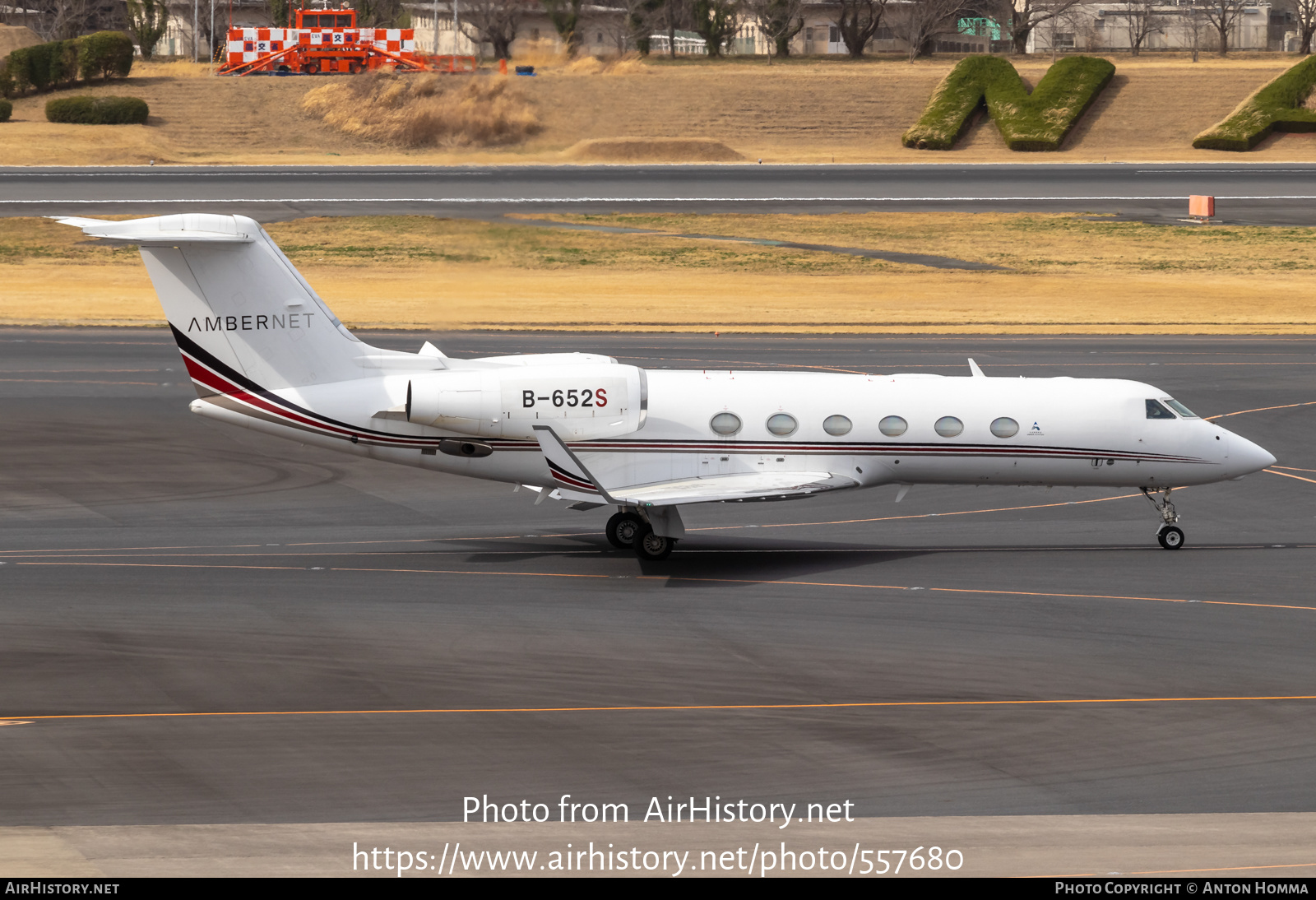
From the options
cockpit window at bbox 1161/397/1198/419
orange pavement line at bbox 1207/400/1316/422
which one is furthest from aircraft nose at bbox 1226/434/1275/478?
orange pavement line at bbox 1207/400/1316/422

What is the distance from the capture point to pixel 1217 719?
18172 mm

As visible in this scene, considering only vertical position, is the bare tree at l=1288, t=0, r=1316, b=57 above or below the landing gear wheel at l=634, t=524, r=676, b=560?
above

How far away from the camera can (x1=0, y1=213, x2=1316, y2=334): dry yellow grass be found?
54.3m

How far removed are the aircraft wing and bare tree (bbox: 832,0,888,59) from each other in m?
109

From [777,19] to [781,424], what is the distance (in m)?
103

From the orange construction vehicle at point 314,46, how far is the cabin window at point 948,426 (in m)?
58.4

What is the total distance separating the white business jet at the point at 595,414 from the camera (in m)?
25.2

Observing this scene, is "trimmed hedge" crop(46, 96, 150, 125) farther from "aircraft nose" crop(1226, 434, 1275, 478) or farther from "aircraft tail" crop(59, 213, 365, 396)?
"aircraft nose" crop(1226, 434, 1275, 478)

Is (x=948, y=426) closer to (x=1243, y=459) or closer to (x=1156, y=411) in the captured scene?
(x=1156, y=411)

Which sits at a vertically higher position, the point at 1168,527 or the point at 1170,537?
the point at 1168,527

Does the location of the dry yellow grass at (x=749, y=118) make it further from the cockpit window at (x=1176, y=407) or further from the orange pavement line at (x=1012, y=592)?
the orange pavement line at (x=1012, y=592)

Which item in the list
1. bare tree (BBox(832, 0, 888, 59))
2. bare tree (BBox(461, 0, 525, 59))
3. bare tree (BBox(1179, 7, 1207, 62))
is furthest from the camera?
bare tree (BBox(1179, 7, 1207, 62))

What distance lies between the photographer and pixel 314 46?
98.0m

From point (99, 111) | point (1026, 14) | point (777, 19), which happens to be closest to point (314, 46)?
point (99, 111)
